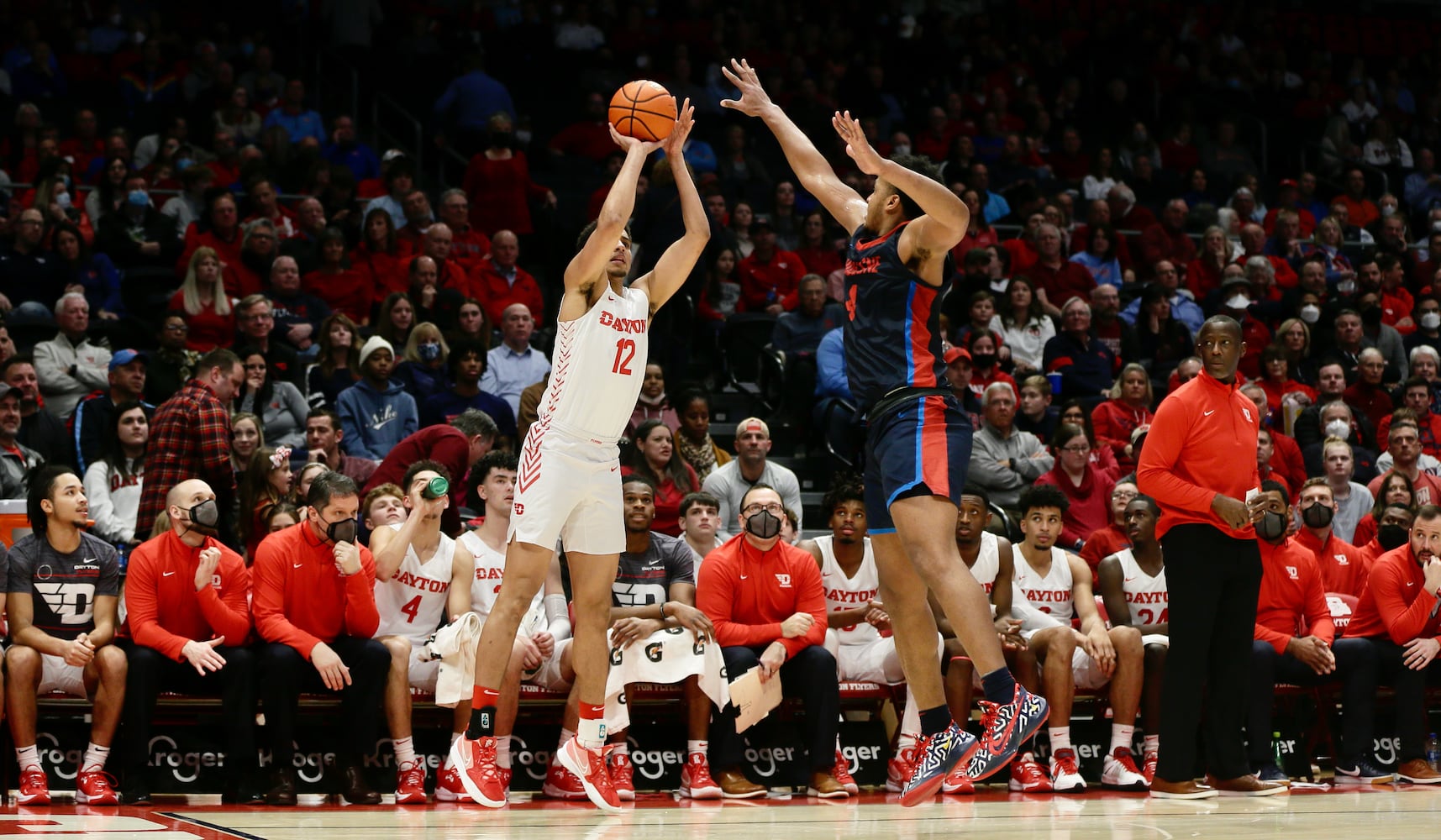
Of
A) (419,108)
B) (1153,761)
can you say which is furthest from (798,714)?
(419,108)

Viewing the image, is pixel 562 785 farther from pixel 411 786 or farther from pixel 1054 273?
pixel 1054 273

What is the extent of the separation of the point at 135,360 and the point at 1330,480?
788 centimetres

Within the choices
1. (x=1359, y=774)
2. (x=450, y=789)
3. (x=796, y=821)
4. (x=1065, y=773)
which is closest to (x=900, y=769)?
(x=1065, y=773)

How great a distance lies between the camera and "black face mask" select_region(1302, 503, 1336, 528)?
9.16 m

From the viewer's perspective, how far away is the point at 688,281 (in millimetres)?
12375

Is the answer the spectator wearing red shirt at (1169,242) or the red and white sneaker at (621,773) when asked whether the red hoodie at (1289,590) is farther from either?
the spectator wearing red shirt at (1169,242)

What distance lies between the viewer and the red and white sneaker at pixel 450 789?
24.0 ft

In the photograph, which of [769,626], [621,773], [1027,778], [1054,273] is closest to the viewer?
[621,773]

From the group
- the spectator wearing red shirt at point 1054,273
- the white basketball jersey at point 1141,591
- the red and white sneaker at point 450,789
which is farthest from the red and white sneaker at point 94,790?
the spectator wearing red shirt at point 1054,273

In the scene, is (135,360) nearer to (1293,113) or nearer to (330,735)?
(330,735)

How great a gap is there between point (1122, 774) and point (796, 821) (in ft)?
8.34

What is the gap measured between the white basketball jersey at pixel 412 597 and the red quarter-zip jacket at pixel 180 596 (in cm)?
68

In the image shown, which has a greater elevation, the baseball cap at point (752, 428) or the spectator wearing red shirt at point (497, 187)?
the spectator wearing red shirt at point (497, 187)

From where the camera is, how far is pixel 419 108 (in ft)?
Answer: 52.3
